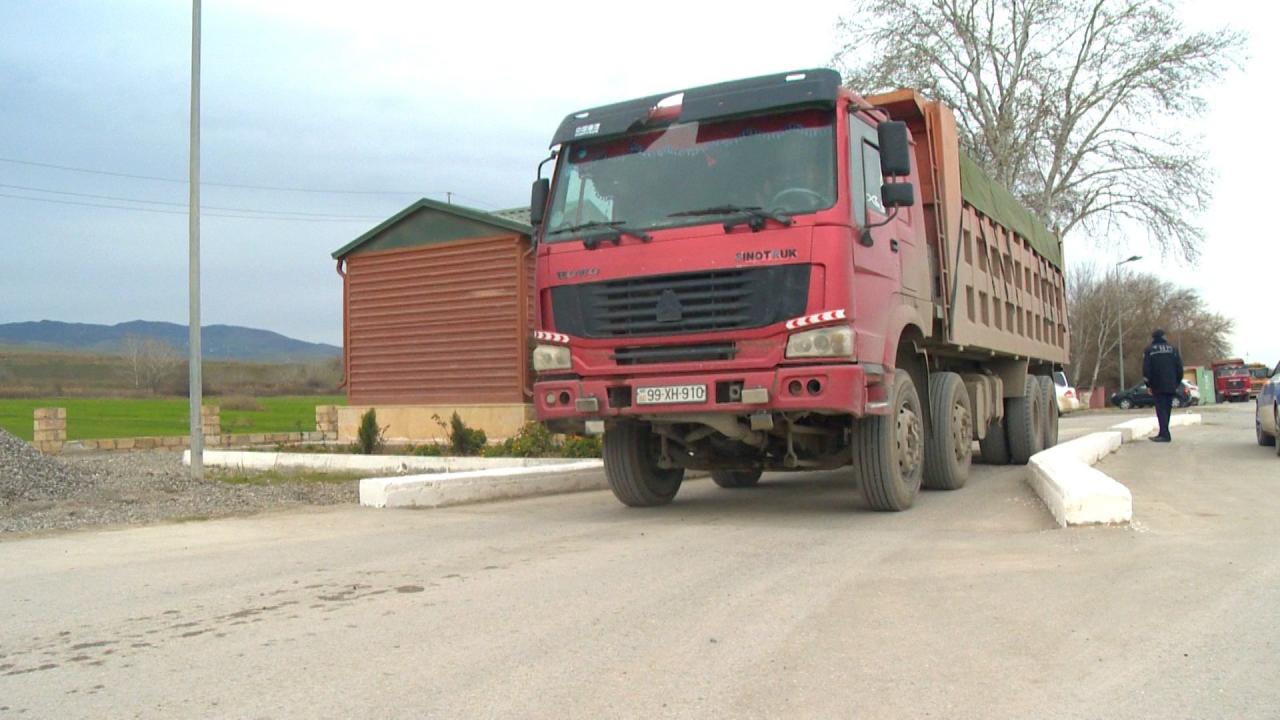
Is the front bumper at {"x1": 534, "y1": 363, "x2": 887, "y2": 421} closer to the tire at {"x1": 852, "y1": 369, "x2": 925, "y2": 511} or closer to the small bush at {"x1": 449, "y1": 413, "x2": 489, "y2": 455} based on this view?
the tire at {"x1": 852, "y1": 369, "x2": 925, "y2": 511}

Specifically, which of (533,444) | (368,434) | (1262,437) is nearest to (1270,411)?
(1262,437)

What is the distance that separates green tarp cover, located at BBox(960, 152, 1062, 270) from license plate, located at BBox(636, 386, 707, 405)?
446 centimetres

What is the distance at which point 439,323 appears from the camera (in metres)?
19.5

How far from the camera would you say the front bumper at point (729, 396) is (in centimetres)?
705

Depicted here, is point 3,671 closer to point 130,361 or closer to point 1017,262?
point 1017,262

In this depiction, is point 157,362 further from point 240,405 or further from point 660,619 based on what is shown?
point 660,619

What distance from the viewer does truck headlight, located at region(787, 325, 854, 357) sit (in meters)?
7.06

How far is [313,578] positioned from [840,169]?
14.4 ft

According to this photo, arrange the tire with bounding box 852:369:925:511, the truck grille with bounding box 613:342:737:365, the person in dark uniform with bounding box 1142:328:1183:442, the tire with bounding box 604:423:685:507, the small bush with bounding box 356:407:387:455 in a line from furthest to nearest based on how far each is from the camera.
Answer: the small bush with bounding box 356:407:387:455 < the person in dark uniform with bounding box 1142:328:1183:442 < the tire with bounding box 604:423:685:507 < the tire with bounding box 852:369:925:511 < the truck grille with bounding box 613:342:737:365

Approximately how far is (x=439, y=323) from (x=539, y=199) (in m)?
11.6

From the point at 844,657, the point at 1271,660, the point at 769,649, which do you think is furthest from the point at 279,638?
the point at 1271,660

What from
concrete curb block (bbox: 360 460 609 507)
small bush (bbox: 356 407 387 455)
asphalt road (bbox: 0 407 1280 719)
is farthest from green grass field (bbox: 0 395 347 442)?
asphalt road (bbox: 0 407 1280 719)

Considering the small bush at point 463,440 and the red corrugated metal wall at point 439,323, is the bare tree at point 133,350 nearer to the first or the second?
the red corrugated metal wall at point 439,323

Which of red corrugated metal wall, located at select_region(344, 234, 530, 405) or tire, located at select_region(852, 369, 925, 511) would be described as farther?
red corrugated metal wall, located at select_region(344, 234, 530, 405)
